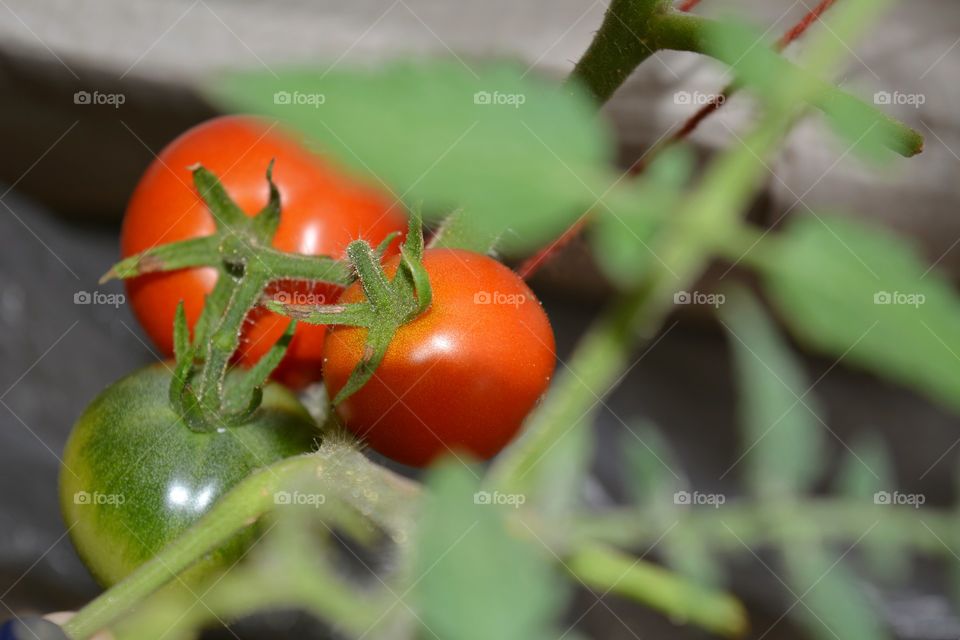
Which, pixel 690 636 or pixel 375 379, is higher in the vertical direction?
pixel 375 379

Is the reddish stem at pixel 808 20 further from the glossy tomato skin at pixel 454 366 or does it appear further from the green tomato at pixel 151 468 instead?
the green tomato at pixel 151 468

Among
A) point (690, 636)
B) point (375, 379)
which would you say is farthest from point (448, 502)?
point (690, 636)

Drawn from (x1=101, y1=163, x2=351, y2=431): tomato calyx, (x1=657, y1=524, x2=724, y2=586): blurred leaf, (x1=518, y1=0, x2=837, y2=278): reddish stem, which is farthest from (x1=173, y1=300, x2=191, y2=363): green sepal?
(x1=657, y1=524, x2=724, y2=586): blurred leaf

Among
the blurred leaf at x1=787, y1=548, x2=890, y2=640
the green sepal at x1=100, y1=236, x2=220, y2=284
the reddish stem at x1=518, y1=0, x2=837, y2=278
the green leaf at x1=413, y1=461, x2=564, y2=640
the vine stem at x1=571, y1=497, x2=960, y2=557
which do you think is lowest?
the blurred leaf at x1=787, y1=548, x2=890, y2=640

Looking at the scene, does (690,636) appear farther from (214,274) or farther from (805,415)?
(214,274)

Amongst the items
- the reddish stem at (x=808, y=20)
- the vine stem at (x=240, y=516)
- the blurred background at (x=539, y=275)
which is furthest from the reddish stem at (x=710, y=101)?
the blurred background at (x=539, y=275)

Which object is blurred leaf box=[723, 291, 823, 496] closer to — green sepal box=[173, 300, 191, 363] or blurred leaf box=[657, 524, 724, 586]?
blurred leaf box=[657, 524, 724, 586]

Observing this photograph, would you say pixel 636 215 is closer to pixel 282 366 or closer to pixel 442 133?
pixel 442 133
